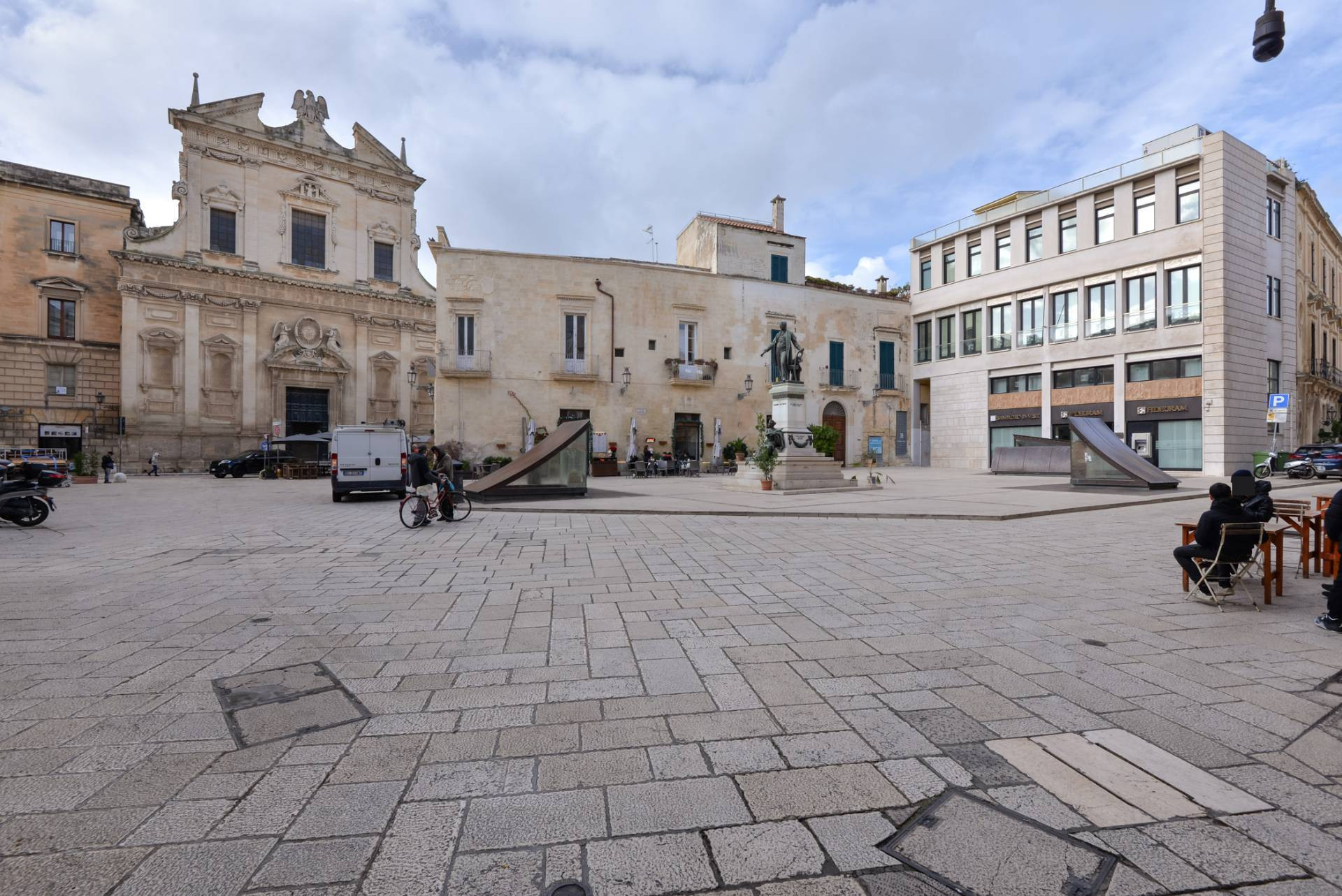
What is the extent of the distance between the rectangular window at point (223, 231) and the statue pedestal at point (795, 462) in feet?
100

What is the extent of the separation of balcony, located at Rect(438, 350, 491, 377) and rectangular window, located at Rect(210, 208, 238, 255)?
51.7 ft

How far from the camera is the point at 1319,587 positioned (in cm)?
568

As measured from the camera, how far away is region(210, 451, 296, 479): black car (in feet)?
90.0

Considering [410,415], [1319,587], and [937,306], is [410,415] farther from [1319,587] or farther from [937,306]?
[1319,587]

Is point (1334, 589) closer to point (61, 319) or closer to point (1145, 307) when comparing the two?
point (1145, 307)

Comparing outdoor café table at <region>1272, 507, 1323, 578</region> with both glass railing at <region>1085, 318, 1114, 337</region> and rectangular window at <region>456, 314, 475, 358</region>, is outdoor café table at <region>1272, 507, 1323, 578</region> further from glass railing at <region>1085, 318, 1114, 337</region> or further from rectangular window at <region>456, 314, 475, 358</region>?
rectangular window at <region>456, 314, 475, 358</region>

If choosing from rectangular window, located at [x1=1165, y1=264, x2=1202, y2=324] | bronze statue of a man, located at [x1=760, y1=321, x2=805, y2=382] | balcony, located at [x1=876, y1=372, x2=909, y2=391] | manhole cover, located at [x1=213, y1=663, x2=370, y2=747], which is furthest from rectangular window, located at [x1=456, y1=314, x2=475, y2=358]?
rectangular window, located at [x1=1165, y1=264, x2=1202, y2=324]

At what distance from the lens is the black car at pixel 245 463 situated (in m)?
27.4

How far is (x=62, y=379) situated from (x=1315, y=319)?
60.6 m

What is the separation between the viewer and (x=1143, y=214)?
25516mm

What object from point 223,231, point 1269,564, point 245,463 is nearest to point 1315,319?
point 1269,564

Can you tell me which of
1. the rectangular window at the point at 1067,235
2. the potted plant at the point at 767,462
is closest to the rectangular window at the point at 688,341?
the potted plant at the point at 767,462

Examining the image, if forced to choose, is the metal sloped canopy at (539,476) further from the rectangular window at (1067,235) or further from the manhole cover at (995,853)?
the rectangular window at (1067,235)

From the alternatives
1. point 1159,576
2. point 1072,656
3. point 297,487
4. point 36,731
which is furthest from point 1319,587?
point 297,487
